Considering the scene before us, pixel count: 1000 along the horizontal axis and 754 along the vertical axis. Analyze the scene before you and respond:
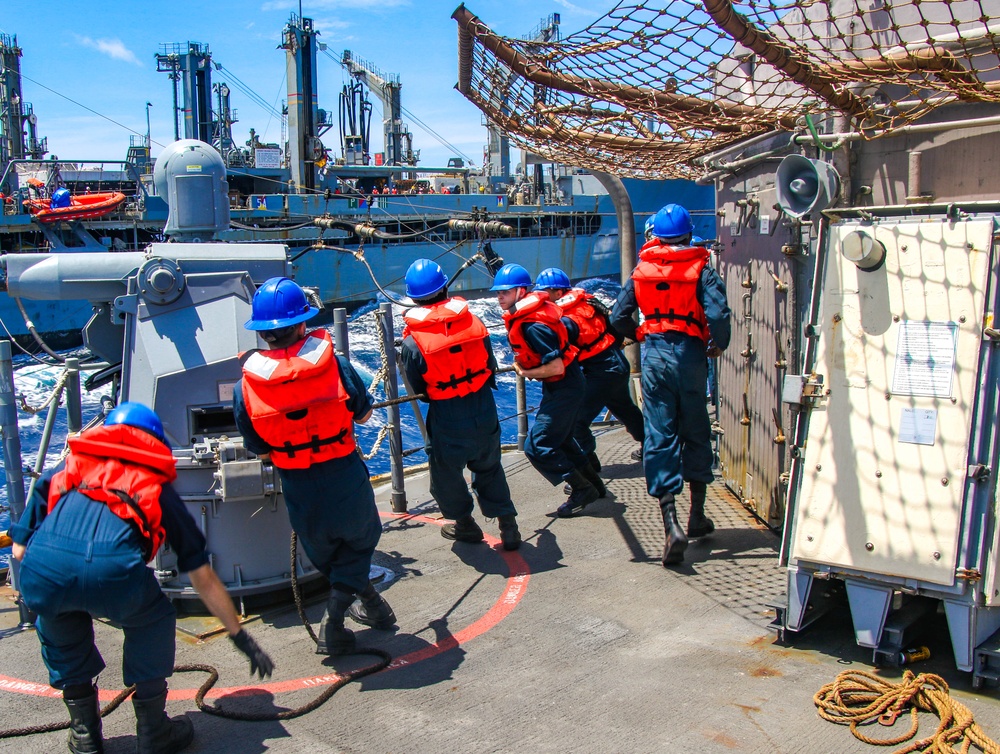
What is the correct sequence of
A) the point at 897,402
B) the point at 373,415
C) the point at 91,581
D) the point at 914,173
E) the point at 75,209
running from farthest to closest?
the point at 75,209 → the point at 373,415 → the point at 914,173 → the point at 897,402 → the point at 91,581

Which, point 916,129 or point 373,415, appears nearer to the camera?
point 916,129

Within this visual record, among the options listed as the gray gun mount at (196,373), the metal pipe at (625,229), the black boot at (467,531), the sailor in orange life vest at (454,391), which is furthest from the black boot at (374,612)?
the metal pipe at (625,229)

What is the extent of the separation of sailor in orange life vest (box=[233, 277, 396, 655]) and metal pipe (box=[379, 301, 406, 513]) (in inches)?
Result: 67.4

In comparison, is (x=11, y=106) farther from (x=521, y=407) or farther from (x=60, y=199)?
(x=521, y=407)

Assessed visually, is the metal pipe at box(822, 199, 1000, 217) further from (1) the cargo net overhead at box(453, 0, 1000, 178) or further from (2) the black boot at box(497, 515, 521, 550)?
(2) the black boot at box(497, 515, 521, 550)

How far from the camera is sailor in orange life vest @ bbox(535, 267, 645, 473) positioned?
602 centimetres

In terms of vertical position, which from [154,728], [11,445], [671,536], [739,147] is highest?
[739,147]

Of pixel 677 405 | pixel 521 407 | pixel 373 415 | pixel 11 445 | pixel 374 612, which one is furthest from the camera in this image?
pixel 373 415

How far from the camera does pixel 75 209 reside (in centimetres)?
2945

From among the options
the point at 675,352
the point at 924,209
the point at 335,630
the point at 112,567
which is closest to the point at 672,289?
the point at 675,352

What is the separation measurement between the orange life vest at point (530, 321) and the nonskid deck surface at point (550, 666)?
1188 millimetres

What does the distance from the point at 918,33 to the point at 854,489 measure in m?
2.43

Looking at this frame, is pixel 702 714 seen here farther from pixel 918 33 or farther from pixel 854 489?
pixel 918 33

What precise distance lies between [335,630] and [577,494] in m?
2.44
